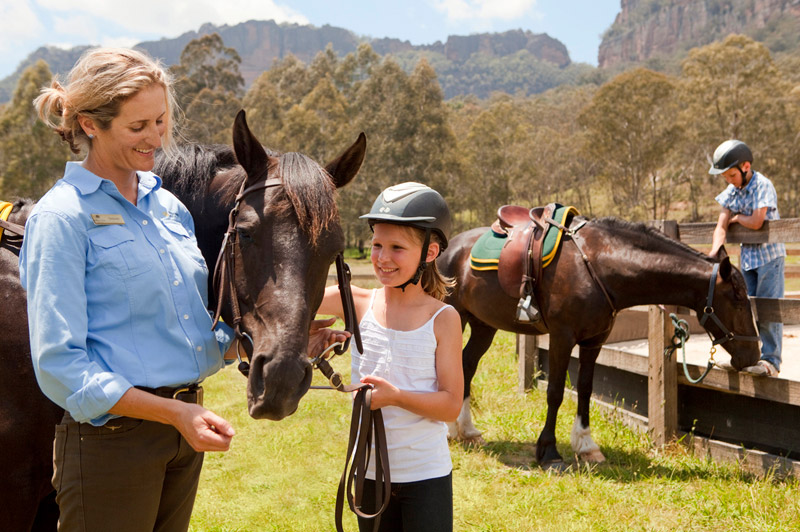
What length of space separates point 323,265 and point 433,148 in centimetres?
3400

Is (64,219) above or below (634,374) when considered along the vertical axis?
above

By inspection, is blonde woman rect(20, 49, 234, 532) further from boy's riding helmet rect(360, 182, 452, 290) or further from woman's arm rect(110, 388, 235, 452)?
boy's riding helmet rect(360, 182, 452, 290)

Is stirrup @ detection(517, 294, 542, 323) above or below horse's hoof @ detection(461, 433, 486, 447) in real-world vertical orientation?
above

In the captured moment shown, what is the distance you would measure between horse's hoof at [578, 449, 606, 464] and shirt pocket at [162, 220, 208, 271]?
4.26 m

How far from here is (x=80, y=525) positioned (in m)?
1.57

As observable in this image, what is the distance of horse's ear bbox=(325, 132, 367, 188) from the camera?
2178mm

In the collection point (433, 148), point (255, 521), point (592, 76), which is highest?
point (592, 76)

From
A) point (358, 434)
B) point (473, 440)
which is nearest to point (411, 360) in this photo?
point (358, 434)

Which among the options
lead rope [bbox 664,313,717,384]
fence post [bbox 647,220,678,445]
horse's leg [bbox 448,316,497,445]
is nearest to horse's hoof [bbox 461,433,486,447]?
horse's leg [bbox 448,316,497,445]

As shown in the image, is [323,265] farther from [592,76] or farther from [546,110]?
[592,76]

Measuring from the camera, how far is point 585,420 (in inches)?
207

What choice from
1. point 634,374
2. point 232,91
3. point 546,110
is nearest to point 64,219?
point 634,374

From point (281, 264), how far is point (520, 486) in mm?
3667

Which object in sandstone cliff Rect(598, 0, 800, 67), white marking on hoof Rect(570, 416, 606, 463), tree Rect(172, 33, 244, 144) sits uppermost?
sandstone cliff Rect(598, 0, 800, 67)
